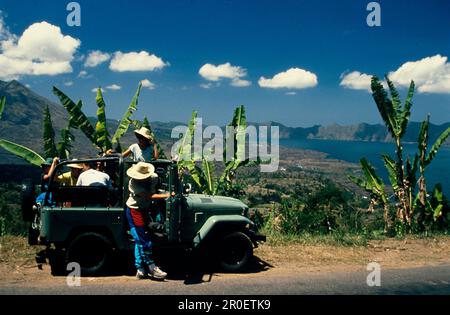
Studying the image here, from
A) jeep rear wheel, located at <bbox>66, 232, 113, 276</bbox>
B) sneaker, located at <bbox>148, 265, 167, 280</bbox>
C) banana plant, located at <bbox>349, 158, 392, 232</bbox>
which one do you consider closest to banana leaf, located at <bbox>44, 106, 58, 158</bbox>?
jeep rear wheel, located at <bbox>66, 232, 113, 276</bbox>

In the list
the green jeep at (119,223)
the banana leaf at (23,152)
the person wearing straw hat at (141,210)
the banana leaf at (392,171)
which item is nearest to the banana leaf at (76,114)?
the banana leaf at (23,152)

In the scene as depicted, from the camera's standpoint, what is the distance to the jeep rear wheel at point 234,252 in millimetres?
7633

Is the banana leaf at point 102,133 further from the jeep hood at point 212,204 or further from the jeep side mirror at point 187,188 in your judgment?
the jeep side mirror at point 187,188

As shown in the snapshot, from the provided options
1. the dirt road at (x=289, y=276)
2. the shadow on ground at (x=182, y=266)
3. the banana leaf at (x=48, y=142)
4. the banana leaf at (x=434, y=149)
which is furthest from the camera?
the banana leaf at (x=434, y=149)

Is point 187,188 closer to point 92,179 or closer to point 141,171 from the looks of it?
point 141,171

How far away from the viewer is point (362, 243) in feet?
32.6

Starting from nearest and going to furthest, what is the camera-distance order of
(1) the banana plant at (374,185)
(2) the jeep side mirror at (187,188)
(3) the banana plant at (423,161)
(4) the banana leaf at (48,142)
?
(2) the jeep side mirror at (187,188), (4) the banana leaf at (48,142), (3) the banana plant at (423,161), (1) the banana plant at (374,185)

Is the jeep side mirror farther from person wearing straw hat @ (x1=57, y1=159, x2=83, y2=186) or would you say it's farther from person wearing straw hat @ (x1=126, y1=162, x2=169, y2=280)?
person wearing straw hat @ (x1=57, y1=159, x2=83, y2=186)

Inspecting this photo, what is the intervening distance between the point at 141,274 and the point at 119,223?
3.31 feet

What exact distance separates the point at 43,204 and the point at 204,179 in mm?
6929

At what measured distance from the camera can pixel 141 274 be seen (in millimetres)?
6973

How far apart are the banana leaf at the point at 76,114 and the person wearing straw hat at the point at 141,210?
5.96 metres

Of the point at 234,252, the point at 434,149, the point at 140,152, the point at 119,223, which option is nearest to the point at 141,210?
the point at 119,223
